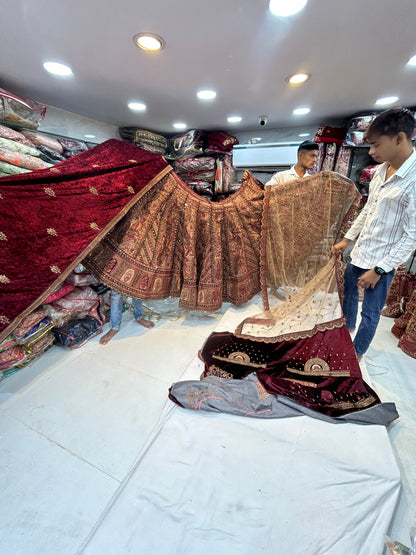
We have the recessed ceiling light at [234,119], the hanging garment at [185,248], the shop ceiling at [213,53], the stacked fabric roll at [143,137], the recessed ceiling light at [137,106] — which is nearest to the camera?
the shop ceiling at [213,53]

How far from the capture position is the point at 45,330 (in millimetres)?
1620

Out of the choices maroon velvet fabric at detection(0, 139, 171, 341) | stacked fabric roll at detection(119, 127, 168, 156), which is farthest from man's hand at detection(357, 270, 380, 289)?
stacked fabric roll at detection(119, 127, 168, 156)

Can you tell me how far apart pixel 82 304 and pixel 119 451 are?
115 centimetres

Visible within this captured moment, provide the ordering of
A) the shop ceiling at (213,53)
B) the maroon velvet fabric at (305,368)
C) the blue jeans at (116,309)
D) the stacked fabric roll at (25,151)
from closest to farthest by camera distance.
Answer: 1. the shop ceiling at (213,53)
2. the maroon velvet fabric at (305,368)
3. the stacked fabric roll at (25,151)
4. the blue jeans at (116,309)

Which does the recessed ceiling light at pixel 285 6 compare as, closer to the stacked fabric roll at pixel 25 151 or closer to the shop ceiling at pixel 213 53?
the shop ceiling at pixel 213 53

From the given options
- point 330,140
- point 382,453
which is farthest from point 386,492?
point 330,140

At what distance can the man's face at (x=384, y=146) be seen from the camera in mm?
1115

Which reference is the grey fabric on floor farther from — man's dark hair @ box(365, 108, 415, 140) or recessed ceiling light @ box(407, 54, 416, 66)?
recessed ceiling light @ box(407, 54, 416, 66)

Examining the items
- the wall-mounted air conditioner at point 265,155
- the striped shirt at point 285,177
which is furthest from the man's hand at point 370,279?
the wall-mounted air conditioner at point 265,155

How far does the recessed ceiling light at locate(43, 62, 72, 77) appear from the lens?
1.51 meters

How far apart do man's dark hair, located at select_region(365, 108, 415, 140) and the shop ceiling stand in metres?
0.41

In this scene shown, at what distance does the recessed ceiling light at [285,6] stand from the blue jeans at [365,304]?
137cm

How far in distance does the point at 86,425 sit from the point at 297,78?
2.61 meters

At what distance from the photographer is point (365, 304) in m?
1.43
